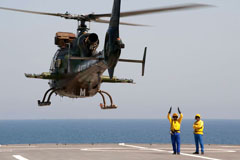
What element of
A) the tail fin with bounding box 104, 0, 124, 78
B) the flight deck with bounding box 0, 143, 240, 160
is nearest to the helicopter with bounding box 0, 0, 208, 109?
the tail fin with bounding box 104, 0, 124, 78

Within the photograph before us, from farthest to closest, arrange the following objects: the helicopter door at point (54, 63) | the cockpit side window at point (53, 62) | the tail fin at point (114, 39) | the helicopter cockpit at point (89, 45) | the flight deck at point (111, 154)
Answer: the cockpit side window at point (53, 62), the helicopter door at point (54, 63), the helicopter cockpit at point (89, 45), the flight deck at point (111, 154), the tail fin at point (114, 39)

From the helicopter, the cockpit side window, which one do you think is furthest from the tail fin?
the cockpit side window

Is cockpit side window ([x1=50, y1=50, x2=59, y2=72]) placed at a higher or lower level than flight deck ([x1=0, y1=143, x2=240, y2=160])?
higher

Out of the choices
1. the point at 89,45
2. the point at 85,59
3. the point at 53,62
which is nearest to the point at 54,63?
the point at 53,62

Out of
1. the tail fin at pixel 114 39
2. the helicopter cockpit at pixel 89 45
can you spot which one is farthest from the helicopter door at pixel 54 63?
the tail fin at pixel 114 39

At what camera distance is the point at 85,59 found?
1658cm

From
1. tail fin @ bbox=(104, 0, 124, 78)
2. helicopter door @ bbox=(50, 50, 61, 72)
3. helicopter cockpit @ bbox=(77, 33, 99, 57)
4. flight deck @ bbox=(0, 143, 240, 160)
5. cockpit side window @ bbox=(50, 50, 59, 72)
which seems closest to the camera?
tail fin @ bbox=(104, 0, 124, 78)

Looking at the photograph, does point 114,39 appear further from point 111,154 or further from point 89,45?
point 111,154

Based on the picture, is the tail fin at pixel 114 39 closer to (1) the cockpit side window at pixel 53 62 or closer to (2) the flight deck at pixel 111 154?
(2) the flight deck at pixel 111 154

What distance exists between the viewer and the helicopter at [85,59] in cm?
1581

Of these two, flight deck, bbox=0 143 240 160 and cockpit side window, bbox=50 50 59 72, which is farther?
cockpit side window, bbox=50 50 59 72

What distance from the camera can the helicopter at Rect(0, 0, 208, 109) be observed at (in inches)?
623

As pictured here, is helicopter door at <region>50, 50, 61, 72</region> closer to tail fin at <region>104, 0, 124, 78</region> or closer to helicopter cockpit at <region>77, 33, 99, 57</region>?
helicopter cockpit at <region>77, 33, 99, 57</region>

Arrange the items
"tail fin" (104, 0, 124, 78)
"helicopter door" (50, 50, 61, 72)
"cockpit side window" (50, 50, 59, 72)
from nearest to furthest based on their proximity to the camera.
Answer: "tail fin" (104, 0, 124, 78) < "helicopter door" (50, 50, 61, 72) < "cockpit side window" (50, 50, 59, 72)
